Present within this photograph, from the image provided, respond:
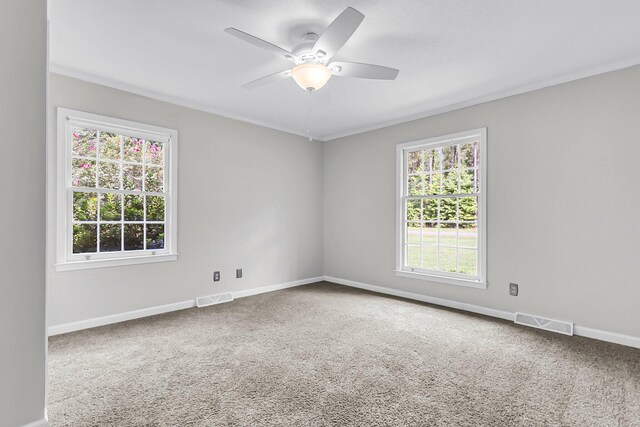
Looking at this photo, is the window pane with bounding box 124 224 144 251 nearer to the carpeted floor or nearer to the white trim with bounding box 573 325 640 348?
the carpeted floor

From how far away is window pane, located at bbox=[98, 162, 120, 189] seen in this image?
3.46 metres

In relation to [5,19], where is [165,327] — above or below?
below

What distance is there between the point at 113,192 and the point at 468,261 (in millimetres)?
4112

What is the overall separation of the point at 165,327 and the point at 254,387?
1603mm

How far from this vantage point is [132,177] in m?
3.68

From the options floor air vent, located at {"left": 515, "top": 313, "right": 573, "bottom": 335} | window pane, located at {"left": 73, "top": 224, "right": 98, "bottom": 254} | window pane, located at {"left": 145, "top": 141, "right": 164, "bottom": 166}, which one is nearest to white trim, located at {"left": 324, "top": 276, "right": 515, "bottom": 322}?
floor air vent, located at {"left": 515, "top": 313, "right": 573, "bottom": 335}

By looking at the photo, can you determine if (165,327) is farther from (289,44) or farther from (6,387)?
(289,44)

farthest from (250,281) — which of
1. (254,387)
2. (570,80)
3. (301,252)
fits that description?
(570,80)

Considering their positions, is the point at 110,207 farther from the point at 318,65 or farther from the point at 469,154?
the point at 469,154

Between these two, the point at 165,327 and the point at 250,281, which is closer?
the point at 165,327

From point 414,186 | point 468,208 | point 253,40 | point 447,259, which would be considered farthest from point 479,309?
point 253,40

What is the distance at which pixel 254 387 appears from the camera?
216 cm

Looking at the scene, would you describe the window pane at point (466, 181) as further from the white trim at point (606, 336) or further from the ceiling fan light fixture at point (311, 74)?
the ceiling fan light fixture at point (311, 74)

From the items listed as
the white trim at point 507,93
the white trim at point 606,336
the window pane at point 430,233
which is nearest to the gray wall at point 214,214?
the white trim at point 507,93
